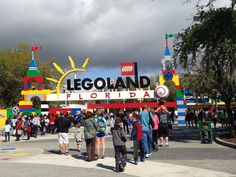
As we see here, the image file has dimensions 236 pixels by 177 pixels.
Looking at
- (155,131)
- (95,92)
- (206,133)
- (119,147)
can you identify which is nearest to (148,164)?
(119,147)

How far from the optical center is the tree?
17.7 meters

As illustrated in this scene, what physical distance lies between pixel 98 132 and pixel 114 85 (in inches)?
1687

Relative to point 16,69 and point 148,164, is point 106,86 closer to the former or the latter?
point 16,69

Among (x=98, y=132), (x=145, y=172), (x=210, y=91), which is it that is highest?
(x=210, y=91)

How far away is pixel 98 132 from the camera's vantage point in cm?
1392

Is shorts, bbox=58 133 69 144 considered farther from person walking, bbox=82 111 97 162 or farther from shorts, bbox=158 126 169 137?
shorts, bbox=158 126 169 137

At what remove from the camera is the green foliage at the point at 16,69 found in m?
73.9

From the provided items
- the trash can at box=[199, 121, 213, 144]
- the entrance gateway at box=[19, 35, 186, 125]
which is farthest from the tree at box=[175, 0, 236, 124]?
the entrance gateway at box=[19, 35, 186, 125]

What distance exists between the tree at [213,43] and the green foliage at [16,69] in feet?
186

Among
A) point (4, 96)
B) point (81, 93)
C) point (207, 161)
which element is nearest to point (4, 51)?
Result: point (4, 96)

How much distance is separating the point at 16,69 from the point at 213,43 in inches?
2412

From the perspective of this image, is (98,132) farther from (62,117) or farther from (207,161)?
(207,161)

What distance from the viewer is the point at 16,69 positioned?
7512 cm

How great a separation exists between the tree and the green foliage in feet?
186
